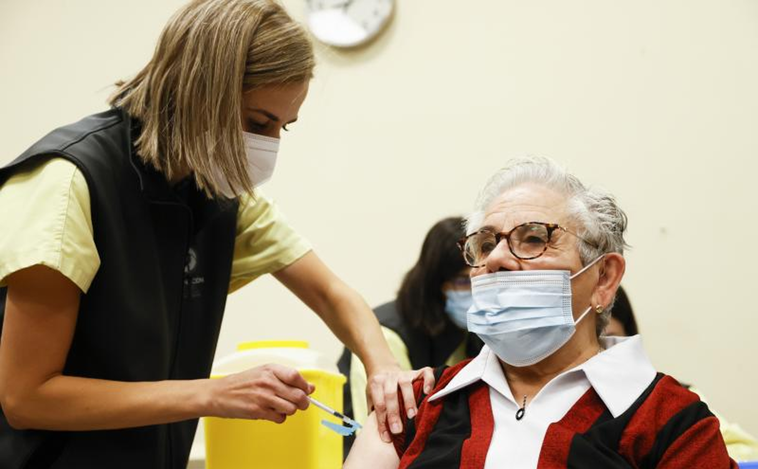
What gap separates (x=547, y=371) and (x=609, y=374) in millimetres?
141

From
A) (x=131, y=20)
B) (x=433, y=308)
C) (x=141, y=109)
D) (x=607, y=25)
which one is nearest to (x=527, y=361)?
(x=141, y=109)

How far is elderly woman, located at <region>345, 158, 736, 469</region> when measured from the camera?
4.46 feet

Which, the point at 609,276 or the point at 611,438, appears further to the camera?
the point at 609,276

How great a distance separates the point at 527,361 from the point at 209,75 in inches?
31.6

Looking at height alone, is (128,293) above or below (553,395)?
above

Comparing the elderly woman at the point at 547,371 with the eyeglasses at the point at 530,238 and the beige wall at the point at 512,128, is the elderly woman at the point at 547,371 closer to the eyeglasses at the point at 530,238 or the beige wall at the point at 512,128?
the eyeglasses at the point at 530,238

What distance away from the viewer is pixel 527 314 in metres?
1.51

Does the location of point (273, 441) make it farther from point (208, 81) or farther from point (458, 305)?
point (458, 305)

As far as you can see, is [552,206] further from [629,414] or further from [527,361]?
[629,414]

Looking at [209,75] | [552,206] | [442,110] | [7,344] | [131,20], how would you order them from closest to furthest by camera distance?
[7,344] < [209,75] < [552,206] < [442,110] < [131,20]

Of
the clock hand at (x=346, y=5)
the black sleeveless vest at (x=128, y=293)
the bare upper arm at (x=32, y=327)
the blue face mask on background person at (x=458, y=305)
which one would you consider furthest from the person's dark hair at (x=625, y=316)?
the bare upper arm at (x=32, y=327)

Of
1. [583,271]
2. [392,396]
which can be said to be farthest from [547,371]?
[392,396]

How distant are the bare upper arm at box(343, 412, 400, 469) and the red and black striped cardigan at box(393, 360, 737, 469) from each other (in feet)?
0.25

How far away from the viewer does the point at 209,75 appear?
1.48 m
